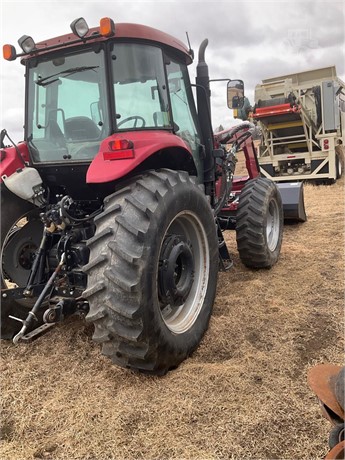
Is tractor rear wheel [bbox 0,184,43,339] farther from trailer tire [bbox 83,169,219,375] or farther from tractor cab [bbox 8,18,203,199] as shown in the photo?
trailer tire [bbox 83,169,219,375]

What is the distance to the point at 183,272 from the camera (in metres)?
2.93

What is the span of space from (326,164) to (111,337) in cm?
972

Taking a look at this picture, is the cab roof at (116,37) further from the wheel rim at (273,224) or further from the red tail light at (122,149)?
the wheel rim at (273,224)

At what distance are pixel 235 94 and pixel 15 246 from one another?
263 cm

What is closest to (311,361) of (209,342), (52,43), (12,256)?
(209,342)

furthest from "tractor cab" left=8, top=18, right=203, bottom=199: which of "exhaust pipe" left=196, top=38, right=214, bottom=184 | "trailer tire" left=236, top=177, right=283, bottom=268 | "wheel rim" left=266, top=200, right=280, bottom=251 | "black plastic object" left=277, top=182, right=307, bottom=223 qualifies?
"black plastic object" left=277, top=182, right=307, bottom=223

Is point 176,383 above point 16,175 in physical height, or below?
below

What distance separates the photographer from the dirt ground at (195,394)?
6.39 feet

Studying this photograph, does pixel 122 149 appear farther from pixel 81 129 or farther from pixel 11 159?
pixel 11 159

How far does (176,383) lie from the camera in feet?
7.88

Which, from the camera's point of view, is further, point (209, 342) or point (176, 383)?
point (209, 342)

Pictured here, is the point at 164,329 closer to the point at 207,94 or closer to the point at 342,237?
the point at 207,94

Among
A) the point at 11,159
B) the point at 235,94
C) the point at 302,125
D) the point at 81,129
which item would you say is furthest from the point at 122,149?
the point at 302,125

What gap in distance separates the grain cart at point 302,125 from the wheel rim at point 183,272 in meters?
8.09
